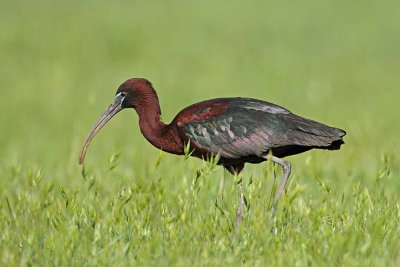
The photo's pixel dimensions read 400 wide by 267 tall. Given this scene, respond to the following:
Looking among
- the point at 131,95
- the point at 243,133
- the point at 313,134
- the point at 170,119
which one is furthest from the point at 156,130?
the point at 170,119

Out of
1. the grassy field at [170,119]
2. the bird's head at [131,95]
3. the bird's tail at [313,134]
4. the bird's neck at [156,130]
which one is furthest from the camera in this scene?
the bird's head at [131,95]

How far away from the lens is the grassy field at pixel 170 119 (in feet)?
19.4

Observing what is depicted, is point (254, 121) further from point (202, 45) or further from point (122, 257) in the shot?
point (202, 45)

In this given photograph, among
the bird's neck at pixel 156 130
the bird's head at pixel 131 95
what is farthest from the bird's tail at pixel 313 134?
the bird's head at pixel 131 95

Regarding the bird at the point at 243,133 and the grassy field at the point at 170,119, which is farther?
→ the bird at the point at 243,133

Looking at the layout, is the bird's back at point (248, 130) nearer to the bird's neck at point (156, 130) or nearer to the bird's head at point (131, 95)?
the bird's neck at point (156, 130)

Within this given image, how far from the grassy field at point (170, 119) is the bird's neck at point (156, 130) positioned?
25cm

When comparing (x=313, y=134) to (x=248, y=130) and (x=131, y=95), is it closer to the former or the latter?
(x=248, y=130)

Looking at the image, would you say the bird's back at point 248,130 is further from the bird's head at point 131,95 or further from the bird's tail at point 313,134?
the bird's head at point 131,95

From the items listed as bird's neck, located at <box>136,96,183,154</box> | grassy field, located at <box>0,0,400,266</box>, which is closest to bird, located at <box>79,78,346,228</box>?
bird's neck, located at <box>136,96,183,154</box>

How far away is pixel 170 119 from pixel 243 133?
670 cm

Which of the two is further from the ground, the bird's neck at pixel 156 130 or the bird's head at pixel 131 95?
the bird's head at pixel 131 95

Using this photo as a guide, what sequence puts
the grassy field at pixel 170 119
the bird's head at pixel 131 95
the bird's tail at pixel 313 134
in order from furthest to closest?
the bird's head at pixel 131 95, the bird's tail at pixel 313 134, the grassy field at pixel 170 119

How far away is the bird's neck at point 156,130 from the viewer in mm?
7566
